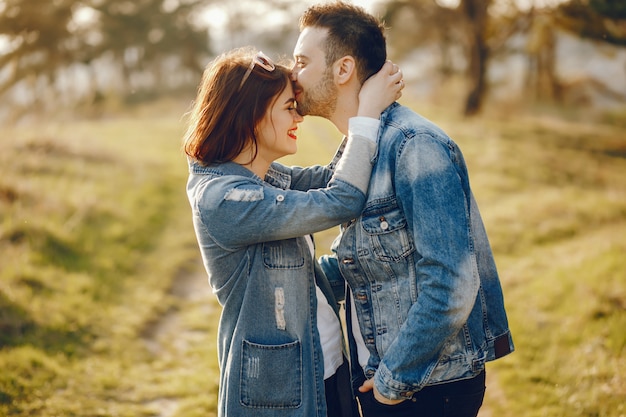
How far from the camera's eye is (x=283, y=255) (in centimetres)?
235

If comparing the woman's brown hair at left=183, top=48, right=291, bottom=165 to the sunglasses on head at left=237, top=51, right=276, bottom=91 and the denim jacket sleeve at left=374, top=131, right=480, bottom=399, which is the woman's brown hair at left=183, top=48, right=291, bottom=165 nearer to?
the sunglasses on head at left=237, top=51, right=276, bottom=91

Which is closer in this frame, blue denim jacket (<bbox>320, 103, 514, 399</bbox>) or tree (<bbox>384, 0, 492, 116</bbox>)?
blue denim jacket (<bbox>320, 103, 514, 399</bbox>)

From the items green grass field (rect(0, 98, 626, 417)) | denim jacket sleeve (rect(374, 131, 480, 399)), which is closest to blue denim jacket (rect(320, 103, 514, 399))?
denim jacket sleeve (rect(374, 131, 480, 399))

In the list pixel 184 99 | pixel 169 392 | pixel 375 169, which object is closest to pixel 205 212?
pixel 375 169

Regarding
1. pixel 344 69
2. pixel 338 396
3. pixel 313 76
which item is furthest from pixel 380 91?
pixel 338 396

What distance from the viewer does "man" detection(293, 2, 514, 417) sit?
→ 201cm

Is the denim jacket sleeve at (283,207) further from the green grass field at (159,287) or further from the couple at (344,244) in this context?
the green grass field at (159,287)

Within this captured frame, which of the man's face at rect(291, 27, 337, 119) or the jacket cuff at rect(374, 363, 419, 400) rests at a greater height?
the man's face at rect(291, 27, 337, 119)

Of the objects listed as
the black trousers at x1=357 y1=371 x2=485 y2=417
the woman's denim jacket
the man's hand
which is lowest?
the black trousers at x1=357 y1=371 x2=485 y2=417

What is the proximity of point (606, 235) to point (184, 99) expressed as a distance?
29.5 meters

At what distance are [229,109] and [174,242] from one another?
6.65 meters

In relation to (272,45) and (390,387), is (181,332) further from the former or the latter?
(272,45)

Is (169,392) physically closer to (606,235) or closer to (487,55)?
(606,235)

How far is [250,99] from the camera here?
2.41 meters
